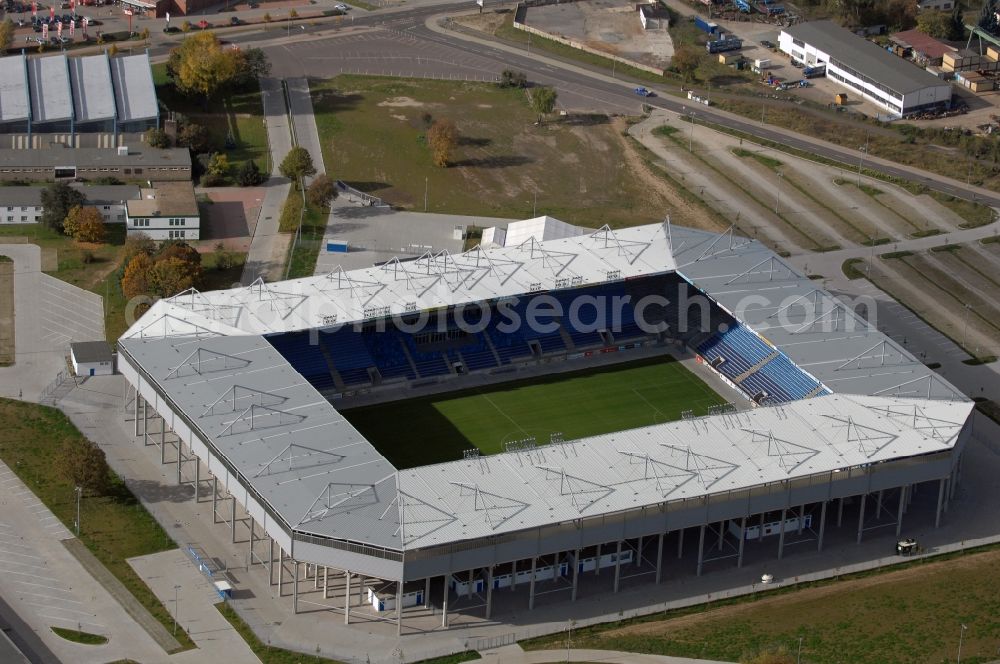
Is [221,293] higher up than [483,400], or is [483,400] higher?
[221,293]

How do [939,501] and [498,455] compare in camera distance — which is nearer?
[498,455]

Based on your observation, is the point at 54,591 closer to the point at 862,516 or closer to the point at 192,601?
the point at 192,601

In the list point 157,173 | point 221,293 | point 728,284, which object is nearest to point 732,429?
point 728,284

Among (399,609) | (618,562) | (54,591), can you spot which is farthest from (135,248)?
(618,562)

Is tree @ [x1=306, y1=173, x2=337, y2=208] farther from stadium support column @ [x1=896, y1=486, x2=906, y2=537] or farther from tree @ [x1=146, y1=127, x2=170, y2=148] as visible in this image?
stadium support column @ [x1=896, y1=486, x2=906, y2=537]

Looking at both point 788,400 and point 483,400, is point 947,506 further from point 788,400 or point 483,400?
point 483,400

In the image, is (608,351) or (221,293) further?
(608,351)
